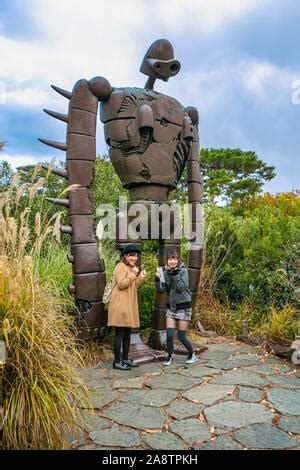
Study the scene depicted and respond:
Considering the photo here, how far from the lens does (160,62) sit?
4605 mm

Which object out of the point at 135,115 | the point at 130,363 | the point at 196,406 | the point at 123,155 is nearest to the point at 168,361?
the point at 130,363

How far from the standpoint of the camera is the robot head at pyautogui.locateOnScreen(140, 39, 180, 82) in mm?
4621

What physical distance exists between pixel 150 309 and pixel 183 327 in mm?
1266

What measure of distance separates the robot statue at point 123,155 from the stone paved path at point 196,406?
567 mm

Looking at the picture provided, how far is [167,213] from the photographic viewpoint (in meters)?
4.62

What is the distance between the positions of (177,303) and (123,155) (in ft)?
5.23

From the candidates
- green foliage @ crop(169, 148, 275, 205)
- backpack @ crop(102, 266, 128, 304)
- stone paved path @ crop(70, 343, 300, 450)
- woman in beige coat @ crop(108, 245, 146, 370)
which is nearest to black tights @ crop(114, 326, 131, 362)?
woman in beige coat @ crop(108, 245, 146, 370)

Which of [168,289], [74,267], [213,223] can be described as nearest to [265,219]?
[213,223]

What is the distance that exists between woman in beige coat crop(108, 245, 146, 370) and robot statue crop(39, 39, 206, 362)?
303mm

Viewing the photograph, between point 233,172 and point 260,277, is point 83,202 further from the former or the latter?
point 233,172

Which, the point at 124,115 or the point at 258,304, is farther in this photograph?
the point at 258,304

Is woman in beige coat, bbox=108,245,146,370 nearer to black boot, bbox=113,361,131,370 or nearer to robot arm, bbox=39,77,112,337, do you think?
black boot, bbox=113,361,131,370

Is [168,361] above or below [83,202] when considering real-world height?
below
